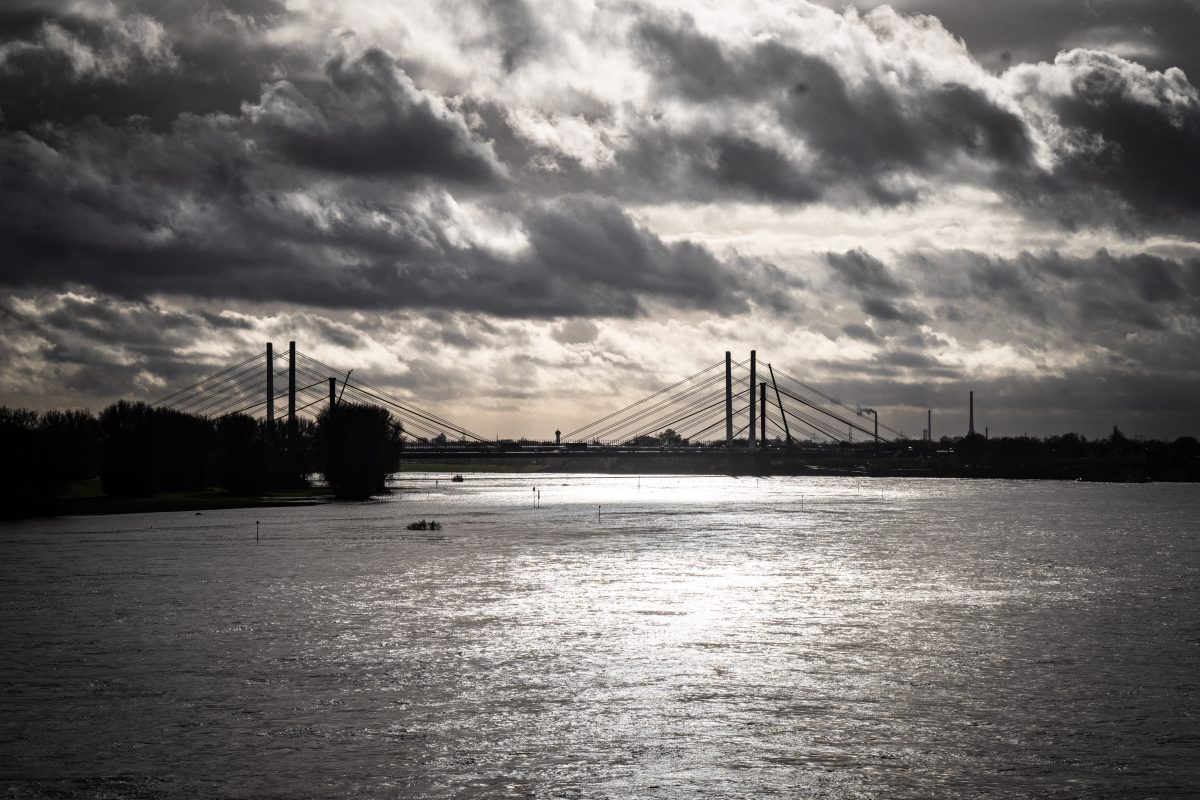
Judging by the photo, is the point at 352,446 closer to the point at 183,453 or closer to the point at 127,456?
the point at 183,453

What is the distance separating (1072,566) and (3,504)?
245 ft

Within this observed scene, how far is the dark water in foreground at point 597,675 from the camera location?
57.0 ft

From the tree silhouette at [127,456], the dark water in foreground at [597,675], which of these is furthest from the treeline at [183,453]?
the dark water in foreground at [597,675]

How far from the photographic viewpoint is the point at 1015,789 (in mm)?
16531

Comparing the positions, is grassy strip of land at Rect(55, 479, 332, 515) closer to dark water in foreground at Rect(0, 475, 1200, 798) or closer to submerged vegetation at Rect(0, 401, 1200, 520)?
submerged vegetation at Rect(0, 401, 1200, 520)

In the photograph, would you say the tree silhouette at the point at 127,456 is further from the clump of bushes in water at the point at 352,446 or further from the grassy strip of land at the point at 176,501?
the clump of bushes in water at the point at 352,446

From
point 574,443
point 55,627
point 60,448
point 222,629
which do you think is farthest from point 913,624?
point 574,443

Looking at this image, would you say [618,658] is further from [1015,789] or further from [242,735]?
[1015,789]

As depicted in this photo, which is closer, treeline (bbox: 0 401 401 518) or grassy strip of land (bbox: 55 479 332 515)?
treeline (bbox: 0 401 401 518)

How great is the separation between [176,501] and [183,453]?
18.2 m

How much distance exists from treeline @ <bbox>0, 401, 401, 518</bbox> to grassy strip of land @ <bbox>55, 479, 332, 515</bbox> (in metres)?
1.83

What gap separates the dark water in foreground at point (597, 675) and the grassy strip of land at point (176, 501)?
43191mm

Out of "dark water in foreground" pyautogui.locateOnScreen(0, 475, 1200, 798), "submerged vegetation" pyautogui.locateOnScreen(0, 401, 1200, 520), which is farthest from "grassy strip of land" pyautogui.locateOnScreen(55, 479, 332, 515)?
"dark water in foreground" pyautogui.locateOnScreen(0, 475, 1200, 798)

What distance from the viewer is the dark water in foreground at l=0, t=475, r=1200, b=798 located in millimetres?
17375
